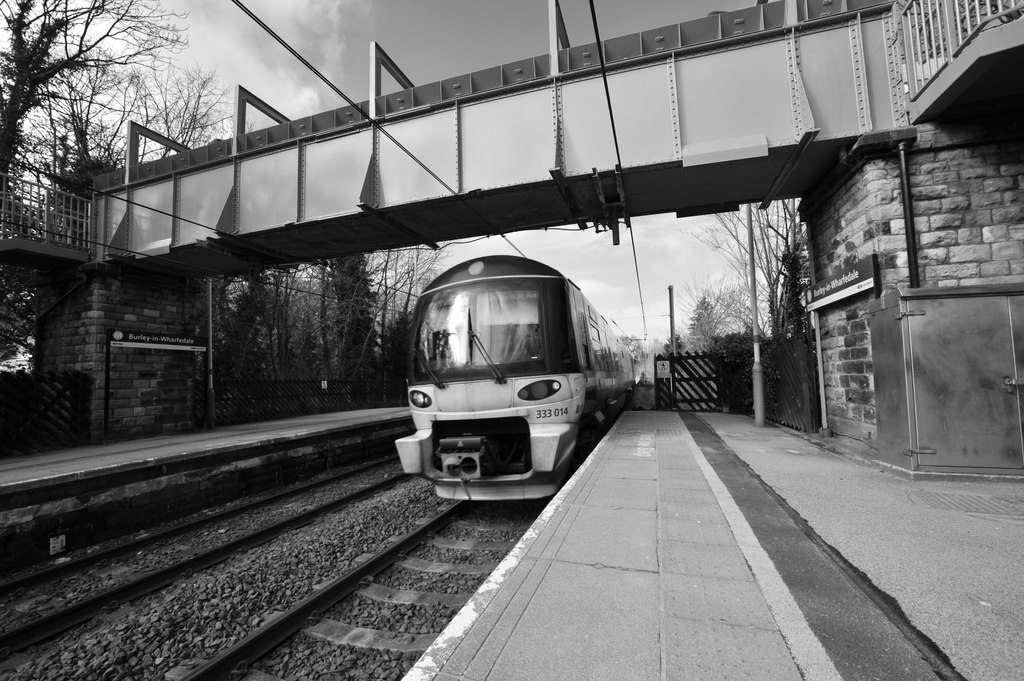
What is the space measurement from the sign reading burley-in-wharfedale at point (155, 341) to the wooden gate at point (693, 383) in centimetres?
1536

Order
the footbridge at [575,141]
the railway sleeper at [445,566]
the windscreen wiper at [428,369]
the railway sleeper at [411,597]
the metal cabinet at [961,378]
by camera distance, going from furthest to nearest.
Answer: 1. the footbridge at [575,141]
2. the windscreen wiper at [428,369]
3. the metal cabinet at [961,378]
4. the railway sleeper at [445,566]
5. the railway sleeper at [411,597]

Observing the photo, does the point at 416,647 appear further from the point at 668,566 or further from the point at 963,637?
the point at 963,637

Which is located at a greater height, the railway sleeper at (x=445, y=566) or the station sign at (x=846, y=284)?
the station sign at (x=846, y=284)

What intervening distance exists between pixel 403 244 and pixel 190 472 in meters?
6.23

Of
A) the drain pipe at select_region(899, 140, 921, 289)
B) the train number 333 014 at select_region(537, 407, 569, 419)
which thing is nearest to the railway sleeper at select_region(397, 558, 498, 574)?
the train number 333 014 at select_region(537, 407, 569, 419)

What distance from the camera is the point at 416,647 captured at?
3232 mm

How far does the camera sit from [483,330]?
575 centimetres

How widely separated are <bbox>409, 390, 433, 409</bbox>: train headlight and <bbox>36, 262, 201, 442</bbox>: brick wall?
345 inches

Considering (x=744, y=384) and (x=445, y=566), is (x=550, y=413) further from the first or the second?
(x=744, y=384)

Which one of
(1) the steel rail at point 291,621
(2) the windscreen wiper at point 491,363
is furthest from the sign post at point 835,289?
(1) the steel rail at point 291,621

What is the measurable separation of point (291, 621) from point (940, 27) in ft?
29.7

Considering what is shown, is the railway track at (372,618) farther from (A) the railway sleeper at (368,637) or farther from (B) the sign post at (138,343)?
(B) the sign post at (138,343)

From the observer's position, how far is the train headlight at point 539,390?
545 centimetres

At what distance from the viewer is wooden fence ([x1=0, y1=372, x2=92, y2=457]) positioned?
8961mm
